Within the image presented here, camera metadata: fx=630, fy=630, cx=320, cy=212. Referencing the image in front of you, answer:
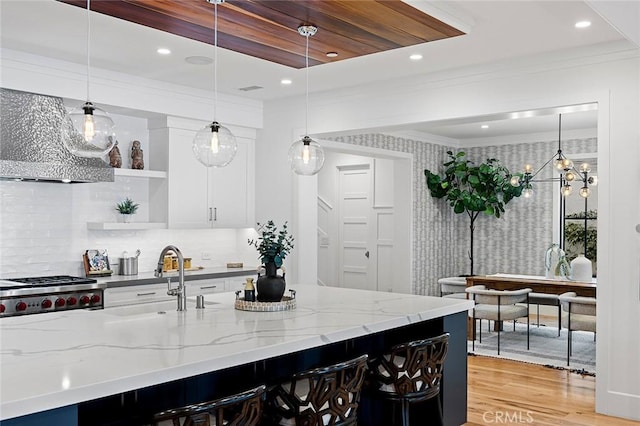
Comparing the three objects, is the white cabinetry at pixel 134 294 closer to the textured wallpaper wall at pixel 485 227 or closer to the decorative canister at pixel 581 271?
the textured wallpaper wall at pixel 485 227

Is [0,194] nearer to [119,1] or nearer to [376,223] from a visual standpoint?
[119,1]

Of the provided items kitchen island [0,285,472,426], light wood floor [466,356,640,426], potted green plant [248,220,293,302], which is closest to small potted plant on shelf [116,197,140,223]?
kitchen island [0,285,472,426]

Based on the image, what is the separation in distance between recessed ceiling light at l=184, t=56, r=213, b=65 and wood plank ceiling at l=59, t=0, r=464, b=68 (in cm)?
58

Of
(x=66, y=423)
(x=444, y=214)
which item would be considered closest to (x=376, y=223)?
(x=444, y=214)

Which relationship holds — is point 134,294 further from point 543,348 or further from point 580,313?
point 543,348

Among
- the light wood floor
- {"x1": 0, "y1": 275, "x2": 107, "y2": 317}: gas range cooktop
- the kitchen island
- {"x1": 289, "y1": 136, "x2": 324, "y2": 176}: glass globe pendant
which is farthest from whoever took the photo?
{"x1": 0, "y1": 275, "x2": 107, "y2": 317}: gas range cooktop

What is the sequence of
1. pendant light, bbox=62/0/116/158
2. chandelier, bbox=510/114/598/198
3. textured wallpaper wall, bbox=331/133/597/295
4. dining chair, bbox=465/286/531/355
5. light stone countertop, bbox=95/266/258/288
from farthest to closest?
1. textured wallpaper wall, bbox=331/133/597/295
2. chandelier, bbox=510/114/598/198
3. dining chair, bbox=465/286/531/355
4. light stone countertop, bbox=95/266/258/288
5. pendant light, bbox=62/0/116/158

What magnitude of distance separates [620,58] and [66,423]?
4237 millimetres

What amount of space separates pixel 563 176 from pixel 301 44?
17.4 feet

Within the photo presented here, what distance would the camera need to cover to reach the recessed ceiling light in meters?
4.98

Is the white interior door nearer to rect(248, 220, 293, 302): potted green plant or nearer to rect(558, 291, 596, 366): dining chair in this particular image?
rect(558, 291, 596, 366): dining chair

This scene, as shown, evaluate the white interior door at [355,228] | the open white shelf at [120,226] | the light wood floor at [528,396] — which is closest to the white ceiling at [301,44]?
the open white shelf at [120,226]

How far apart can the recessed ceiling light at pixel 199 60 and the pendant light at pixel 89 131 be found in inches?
82.6

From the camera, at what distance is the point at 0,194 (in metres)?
5.08
